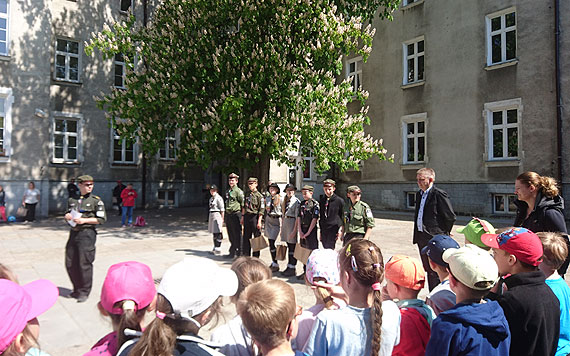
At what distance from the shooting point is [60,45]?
66.7ft

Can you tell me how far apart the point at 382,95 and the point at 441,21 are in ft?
15.0

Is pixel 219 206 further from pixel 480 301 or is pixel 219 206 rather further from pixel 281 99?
pixel 480 301

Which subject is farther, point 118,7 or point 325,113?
point 118,7

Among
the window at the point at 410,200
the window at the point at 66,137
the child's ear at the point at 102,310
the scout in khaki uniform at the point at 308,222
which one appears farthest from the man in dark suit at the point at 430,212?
the window at the point at 66,137

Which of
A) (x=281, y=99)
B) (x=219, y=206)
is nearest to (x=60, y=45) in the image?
(x=281, y=99)

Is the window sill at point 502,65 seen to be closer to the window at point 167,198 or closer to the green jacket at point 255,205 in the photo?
the green jacket at point 255,205

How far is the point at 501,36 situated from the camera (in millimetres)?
17250

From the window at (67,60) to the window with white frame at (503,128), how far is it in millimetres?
19619

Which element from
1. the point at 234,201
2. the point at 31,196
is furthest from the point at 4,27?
the point at 234,201

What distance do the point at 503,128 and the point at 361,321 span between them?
1756 cm

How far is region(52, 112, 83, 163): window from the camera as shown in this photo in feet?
66.2

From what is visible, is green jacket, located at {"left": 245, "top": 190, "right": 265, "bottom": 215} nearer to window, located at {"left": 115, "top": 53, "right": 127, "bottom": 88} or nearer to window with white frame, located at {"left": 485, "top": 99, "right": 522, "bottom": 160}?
window with white frame, located at {"left": 485, "top": 99, "right": 522, "bottom": 160}

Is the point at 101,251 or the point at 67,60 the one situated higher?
the point at 67,60

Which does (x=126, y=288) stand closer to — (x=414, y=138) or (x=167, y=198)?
(x=414, y=138)
